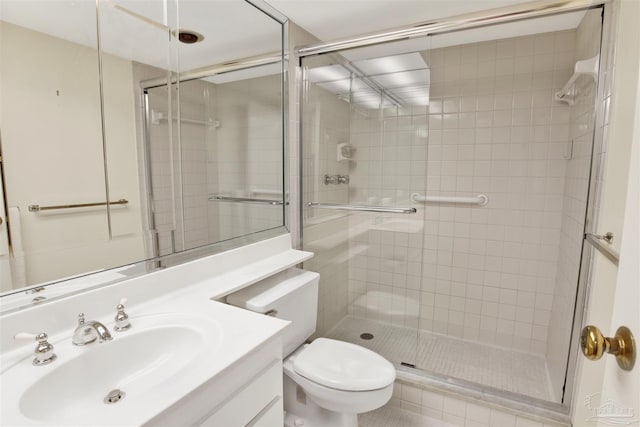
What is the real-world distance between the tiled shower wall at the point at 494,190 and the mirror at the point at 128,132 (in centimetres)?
114

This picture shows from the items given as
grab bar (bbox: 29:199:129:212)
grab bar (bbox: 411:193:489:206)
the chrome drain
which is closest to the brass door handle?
the chrome drain

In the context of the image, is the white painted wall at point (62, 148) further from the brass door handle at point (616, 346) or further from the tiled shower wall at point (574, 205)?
the tiled shower wall at point (574, 205)

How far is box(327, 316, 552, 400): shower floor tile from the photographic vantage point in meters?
1.97

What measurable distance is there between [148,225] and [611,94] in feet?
6.36

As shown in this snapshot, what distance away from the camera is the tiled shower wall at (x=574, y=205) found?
5.25ft

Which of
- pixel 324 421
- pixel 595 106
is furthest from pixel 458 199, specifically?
pixel 324 421

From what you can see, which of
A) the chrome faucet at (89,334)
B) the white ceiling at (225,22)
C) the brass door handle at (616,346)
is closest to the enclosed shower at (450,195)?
the white ceiling at (225,22)

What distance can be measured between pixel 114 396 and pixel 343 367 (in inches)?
34.6

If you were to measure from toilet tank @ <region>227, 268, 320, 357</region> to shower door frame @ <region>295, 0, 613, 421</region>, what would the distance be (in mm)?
721

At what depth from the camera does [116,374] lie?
915mm

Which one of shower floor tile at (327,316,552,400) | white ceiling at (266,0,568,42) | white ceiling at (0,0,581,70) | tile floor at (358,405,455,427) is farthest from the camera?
shower floor tile at (327,316,552,400)

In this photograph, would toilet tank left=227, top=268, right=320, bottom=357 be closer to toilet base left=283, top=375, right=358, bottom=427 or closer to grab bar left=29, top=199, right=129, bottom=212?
toilet base left=283, top=375, right=358, bottom=427

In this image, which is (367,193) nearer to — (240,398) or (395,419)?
(395,419)

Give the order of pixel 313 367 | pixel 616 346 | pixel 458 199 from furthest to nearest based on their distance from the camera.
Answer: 1. pixel 458 199
2. pixel 313 367
3. pixel 616 346
